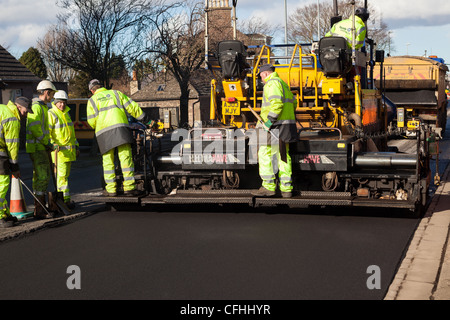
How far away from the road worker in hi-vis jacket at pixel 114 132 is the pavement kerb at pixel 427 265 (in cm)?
400

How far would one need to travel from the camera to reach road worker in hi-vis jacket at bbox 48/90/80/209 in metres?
9.47

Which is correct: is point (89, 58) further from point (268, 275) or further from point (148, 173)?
point (268, 275)

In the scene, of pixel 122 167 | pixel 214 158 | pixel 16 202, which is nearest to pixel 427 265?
pixel 214 158

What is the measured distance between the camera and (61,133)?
31.2 feet

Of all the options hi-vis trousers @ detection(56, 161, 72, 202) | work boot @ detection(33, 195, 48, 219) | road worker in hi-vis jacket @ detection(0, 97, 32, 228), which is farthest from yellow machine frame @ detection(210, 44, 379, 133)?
road worker in hi-vis jacket @ detection(0, 97, 32, 228)

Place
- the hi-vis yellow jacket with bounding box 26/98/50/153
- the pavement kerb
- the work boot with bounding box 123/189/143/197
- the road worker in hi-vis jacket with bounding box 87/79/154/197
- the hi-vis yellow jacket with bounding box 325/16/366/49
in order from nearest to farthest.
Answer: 1. the pavement kerb
2. the hi-vis yellow jacket with bounding box 26/98/50/153
3. the road worker in hi-vis jacket with bounding box 87/79/154/197
4. the work boot with bounding box 123/189/143/197
5. the hi-vis yellow jacket with bounding box 325/16/366/49

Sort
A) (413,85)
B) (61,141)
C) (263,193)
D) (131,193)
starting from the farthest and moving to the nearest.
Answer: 1. (413,85)
2. (61,141)
3. (131,193)
4. (263,193)

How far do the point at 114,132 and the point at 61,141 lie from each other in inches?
42.7

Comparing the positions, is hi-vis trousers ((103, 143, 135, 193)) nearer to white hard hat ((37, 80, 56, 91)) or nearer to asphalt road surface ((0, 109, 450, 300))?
asphalt road surface ((0, 109, 450, 300))

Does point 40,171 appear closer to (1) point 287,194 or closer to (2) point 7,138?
(2) point 7,138

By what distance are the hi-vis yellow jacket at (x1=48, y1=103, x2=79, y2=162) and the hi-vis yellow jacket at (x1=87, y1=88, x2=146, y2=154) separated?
0.69 metres

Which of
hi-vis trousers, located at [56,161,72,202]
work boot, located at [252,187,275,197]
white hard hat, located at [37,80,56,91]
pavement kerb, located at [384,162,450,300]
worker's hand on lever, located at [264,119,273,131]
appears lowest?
pavement kerb, located at [384,162,450,300]

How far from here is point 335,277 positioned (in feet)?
Result: 18.7

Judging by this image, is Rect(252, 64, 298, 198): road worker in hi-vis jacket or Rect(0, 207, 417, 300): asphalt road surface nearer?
Rect(0, 207, 417, 300): asphalt road surface
